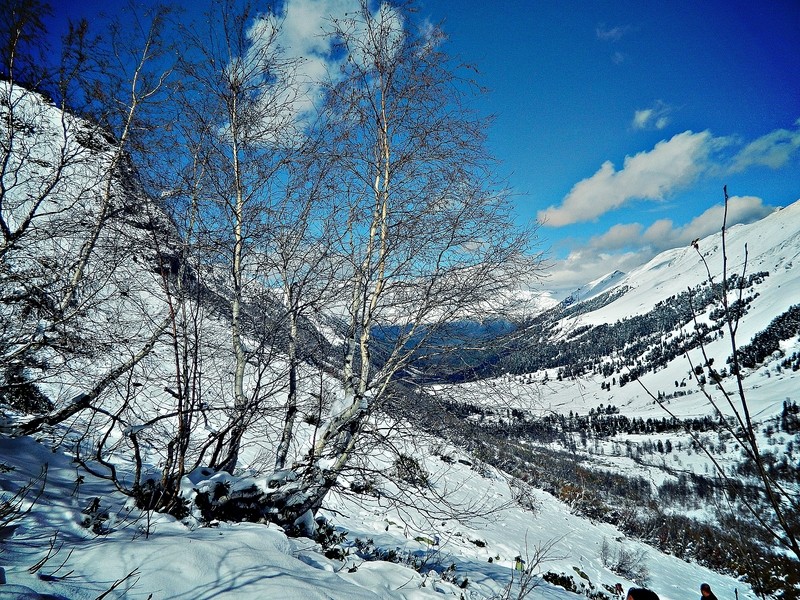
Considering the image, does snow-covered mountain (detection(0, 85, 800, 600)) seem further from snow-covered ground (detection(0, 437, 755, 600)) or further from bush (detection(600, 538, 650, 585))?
bush (detection(600, 538, 650, 585))

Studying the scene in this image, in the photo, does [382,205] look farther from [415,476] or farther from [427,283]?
[415,476]

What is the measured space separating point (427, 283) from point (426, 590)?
353 cm

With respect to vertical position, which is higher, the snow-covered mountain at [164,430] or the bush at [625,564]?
the snow-covered mountain at [164,430]

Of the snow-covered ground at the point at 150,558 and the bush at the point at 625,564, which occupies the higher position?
the snow-covered ground at the point at 150,558

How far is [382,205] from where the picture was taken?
15.5ft

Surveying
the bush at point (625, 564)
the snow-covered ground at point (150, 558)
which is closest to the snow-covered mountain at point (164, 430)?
the snow-covered ground at point (150, 558)

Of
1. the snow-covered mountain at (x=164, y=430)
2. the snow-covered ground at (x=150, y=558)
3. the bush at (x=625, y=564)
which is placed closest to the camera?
the snow-covered ground at (x=150, y=558)

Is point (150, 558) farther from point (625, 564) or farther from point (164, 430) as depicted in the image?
point (625, 564)

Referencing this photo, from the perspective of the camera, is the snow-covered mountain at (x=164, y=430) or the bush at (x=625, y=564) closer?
the snow-covered mountain at (x=164, y=430)

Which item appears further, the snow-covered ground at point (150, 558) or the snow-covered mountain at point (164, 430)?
the snow-covered mountain at point (164, 430)

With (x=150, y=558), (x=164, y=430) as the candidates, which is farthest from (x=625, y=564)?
(x=150, y=558)

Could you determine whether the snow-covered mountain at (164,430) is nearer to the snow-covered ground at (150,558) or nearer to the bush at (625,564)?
the snow-covered ground at (150,558)

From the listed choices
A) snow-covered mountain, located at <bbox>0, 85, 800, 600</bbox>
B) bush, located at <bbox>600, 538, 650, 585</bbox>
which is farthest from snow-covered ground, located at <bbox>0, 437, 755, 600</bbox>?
bush, located at <bbox>600, 538, 650, 585</bbox>

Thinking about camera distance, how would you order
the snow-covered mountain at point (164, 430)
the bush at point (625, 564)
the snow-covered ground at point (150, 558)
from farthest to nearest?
the bush at point (625, 564) → the snow-covered mountain at point (164, 430) → the snow-covered ground at point (150, 558)
